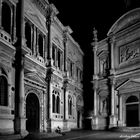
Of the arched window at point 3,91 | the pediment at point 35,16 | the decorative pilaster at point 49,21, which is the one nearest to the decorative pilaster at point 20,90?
the arched window at point 3,91

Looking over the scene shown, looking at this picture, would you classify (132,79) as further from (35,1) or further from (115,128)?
(35,1)

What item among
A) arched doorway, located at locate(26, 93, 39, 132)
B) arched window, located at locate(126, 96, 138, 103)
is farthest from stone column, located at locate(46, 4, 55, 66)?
arched window, located at locate(126, 96, 138, 103)

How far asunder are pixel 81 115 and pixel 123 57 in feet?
27.1

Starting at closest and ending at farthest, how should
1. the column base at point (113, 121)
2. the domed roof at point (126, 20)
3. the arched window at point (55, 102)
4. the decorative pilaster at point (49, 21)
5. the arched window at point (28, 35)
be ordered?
1. the arched window at point (28, 35)
2. the decorative pilaster at point (49, 21)
3. the arched window at point (55, 102)
4. the domed roof at point (126, 20)
5. the column base at point (113, 121)

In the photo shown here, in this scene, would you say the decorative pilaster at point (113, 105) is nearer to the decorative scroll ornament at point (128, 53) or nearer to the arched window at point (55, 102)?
the decorative scroll ornament at point (128, 53)

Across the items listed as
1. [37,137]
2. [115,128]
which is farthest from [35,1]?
[115,128]

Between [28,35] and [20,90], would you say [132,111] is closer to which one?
[28,35]

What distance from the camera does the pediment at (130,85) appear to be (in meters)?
21.6

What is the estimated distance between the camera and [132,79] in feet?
71.8

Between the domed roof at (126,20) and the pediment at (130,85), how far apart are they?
19.3 ft

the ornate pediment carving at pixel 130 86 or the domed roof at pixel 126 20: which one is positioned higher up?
the domed roof at pixel 126 20

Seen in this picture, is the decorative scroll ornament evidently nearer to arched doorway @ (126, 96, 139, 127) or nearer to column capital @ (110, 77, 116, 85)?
column capital @ (110, 77, 116, 85)

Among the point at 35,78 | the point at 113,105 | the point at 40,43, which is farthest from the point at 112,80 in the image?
the point at 35,78

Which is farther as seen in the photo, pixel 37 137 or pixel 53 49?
pixel 53 49
